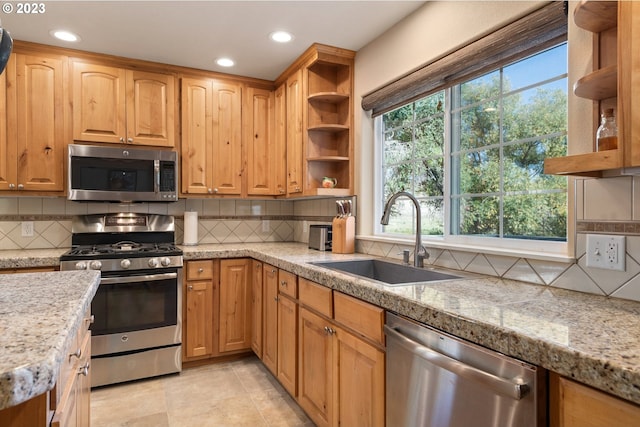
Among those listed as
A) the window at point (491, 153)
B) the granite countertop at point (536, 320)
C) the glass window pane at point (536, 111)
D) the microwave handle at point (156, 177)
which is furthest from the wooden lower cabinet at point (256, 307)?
the glass window pane at point (536, 111)

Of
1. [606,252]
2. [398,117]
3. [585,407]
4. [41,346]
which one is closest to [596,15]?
[606,252]

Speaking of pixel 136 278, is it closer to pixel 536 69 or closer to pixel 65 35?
pixel 65 35

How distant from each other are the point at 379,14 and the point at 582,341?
2.03 meters

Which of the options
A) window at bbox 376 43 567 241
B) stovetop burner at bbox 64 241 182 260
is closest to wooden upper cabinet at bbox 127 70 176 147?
stovetop burner at bbox 64 241 182 260

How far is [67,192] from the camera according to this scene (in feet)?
9.12

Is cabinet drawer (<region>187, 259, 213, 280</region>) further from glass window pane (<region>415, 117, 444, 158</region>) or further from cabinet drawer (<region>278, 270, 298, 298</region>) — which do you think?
glass window pane (<region>415, 117, 444, 158</region>)

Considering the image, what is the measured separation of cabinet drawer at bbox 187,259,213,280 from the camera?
2828 mm

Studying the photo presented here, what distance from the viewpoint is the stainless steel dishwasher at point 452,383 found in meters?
0.92

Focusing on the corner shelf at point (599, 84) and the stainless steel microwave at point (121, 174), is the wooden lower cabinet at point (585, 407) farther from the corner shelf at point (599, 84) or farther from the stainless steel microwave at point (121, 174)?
the stainless steel microwave at point (121, 174)

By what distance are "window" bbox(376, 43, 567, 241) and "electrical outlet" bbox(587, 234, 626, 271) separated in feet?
0.80

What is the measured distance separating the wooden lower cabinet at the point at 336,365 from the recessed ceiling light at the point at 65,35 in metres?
2.24

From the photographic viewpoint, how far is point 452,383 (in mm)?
1122

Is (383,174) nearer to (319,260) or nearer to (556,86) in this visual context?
(319,260)

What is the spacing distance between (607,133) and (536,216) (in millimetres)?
576
